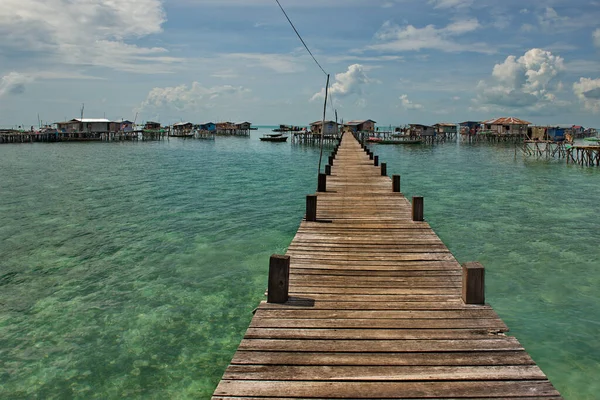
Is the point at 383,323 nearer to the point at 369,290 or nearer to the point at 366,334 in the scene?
the point at 366,334

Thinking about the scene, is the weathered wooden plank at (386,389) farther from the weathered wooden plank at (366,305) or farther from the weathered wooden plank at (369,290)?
the weathered wooden plank at (369,290)

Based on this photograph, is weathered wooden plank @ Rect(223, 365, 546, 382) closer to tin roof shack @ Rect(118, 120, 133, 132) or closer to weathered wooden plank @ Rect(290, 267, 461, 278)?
weathered wooden plank @ Rect(290, 267, 461, 278)

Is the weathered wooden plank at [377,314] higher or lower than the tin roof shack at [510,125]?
lower

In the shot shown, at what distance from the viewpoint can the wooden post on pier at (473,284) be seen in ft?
19.9

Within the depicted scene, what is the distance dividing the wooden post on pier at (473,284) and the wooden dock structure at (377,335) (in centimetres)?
1

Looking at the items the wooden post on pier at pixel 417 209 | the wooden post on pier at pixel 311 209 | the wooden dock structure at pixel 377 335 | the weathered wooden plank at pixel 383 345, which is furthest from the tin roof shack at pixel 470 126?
the weathered wooden plank at pixel 383 345

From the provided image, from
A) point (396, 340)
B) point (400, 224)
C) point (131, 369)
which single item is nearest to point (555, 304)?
point (400, 224)

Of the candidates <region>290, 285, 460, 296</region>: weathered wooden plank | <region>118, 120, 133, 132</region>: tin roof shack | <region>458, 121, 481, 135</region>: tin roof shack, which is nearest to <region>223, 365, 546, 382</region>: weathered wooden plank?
<region>290, 285, 460, 296</region>: weathered wooden plank

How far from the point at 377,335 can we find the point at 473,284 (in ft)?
5.85

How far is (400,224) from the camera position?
11.0 metres

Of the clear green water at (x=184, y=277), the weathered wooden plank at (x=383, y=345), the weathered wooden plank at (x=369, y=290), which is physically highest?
the weathered wooden plank at (x=369, y=290)

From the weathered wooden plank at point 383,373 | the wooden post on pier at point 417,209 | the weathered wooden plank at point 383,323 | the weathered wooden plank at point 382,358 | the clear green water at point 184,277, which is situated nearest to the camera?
the weathered wooden plank at point 383,373

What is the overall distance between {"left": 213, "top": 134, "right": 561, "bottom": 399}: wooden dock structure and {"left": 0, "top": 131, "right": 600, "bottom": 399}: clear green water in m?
2.55

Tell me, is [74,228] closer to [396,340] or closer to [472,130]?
[396,340]
